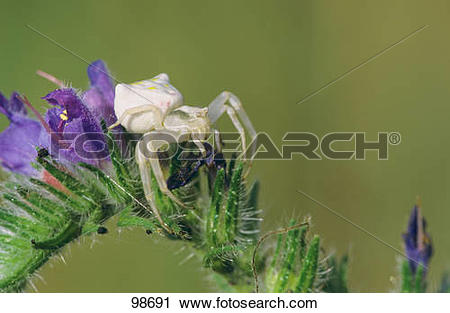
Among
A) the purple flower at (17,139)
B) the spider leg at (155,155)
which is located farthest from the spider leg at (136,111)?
the purple flower at (17,139)

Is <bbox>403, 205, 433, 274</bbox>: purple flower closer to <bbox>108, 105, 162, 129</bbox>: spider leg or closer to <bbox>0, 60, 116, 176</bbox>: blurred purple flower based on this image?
<bbox>108, 105, 162, 129</bbox>: spider leg

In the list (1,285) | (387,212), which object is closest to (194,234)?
(1,285)

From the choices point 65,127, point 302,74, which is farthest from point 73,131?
point 302,74

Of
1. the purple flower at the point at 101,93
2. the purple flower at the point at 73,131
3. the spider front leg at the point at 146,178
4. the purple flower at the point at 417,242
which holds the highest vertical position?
the purple flower at the point at 101,93

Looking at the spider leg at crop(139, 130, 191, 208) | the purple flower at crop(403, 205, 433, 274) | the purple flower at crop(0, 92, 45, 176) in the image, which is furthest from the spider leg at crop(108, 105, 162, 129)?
the purple flower at crop(403, 205, 433, 274)

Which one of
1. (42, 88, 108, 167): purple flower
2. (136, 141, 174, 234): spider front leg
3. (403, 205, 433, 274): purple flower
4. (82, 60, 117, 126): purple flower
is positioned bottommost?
(403, 205, 433, 274): purple flower

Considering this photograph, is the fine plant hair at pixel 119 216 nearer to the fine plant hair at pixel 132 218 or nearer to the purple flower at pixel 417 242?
the fine plant hair at pixel 132 218

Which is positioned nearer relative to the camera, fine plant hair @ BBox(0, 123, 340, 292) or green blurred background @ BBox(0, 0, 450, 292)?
fine plant hair @ BBox(0, 123, 340, 292)

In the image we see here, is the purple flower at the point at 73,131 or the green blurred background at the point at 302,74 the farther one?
the green blurred background at the point at 302,74
